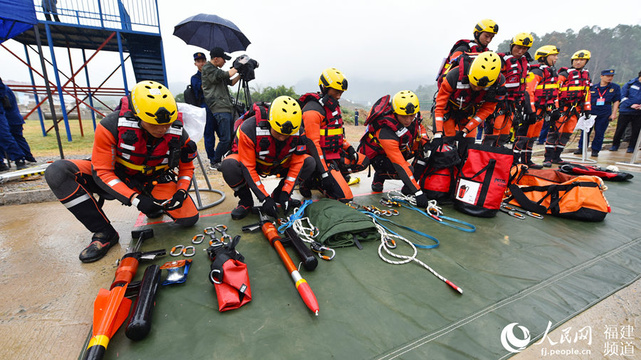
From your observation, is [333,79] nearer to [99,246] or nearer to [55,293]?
[99,246]

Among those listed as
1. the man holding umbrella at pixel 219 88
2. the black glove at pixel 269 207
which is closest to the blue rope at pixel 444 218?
the black glove at pixel 269 207

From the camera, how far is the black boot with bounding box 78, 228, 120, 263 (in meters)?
2.39

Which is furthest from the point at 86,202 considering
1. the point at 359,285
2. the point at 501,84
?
the point at 501,84

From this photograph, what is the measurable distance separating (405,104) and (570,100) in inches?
226

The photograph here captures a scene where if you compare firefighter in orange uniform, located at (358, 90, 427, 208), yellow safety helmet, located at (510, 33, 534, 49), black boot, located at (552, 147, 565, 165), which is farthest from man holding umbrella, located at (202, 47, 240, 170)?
black boot, located at (552, 147, 565, 165)

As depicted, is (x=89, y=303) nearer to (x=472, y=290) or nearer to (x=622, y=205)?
(x=472, y=290)

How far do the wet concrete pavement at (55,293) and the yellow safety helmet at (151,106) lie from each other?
1400 mm

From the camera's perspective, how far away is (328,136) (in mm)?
3984

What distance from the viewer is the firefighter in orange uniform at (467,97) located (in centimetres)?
368

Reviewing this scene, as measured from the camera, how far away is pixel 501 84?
414 cm

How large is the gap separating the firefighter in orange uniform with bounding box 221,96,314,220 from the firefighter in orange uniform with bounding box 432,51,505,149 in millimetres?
2207

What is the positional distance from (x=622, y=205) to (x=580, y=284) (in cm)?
317

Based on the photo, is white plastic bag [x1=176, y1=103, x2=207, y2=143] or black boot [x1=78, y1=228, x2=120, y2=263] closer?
black boot [x1=78, y1=228, x2=120, y2=263]

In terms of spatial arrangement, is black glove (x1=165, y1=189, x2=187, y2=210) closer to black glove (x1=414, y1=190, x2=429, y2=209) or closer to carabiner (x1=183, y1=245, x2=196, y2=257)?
carabiner (x1=183, y1=245, x2=196, y2=257)
